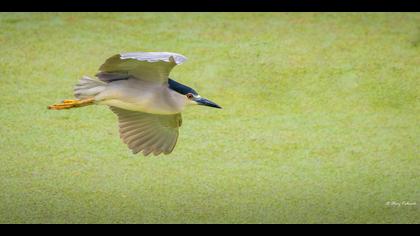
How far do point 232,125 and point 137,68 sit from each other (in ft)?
2.99

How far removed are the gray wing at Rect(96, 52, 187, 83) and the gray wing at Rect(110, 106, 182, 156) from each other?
26 cm

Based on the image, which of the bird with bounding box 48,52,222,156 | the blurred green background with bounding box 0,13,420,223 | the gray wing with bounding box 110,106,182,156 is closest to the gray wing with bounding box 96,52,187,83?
the bird with bounding box 48,52,222,156

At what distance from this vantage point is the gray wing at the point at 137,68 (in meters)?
3.57

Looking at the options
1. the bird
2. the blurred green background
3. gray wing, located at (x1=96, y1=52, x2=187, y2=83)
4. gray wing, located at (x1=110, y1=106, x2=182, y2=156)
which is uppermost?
gray wing, located at (x1=96, y1=52, x2=187, y2=83)

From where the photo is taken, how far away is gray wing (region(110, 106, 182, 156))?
13.1 ft

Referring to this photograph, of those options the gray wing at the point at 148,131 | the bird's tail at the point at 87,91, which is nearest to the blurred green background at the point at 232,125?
the gray wing at the point at 148,131

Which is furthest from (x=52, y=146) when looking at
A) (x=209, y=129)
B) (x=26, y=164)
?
(x=209, y=129)

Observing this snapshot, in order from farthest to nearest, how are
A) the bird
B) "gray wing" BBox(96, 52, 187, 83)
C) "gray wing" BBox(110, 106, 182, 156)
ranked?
"gray wing" BBox(110, 106, 182, 156), the bird, "gray wing" BBox(96, 52, 187, 83)

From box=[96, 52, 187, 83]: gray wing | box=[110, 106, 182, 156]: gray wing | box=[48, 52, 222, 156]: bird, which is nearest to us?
box=[96, 52, 187, 83]: gray wing

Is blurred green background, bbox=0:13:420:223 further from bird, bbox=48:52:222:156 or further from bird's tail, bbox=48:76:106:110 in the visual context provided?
bird's tail, bbox=48:76:106:110

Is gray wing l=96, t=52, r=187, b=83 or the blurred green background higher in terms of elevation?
gray wing l=96, t=52, r=187, b=83

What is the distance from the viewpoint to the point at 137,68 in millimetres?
3729

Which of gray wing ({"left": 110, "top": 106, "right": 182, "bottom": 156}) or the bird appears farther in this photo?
gray wing ({"left": 110, "top": 106, "right": 182, "bottom": 156})

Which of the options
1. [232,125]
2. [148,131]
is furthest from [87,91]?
[232,125]
